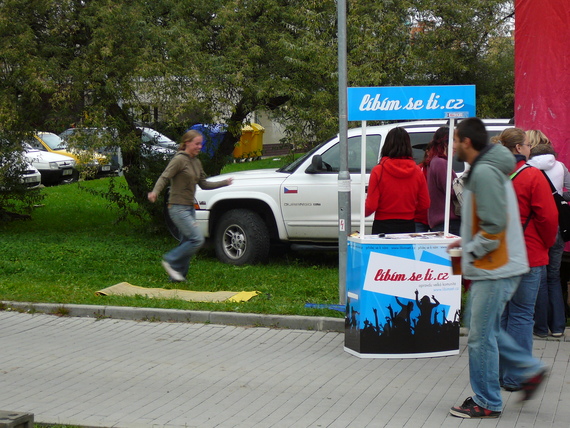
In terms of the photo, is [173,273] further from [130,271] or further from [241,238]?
[241,238]

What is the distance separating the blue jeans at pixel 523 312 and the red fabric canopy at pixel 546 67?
2657 millimetres

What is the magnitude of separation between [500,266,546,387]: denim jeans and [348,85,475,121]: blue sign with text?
1620mm

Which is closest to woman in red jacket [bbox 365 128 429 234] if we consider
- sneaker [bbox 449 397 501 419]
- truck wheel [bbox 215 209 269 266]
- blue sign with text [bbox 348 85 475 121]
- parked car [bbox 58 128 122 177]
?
blue sign with text [bbox 348 85 475 121]

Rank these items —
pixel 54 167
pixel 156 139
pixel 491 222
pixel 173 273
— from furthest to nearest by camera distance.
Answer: pixel 54 167
pixel 156 139
pixel 173 273
pixel 491 222

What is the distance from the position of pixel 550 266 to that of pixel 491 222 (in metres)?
2.67

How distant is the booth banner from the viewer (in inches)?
263

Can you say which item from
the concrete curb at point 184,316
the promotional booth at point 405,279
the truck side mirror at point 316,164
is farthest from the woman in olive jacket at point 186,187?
the promotional booth at point 405,279

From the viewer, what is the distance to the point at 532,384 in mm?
5176

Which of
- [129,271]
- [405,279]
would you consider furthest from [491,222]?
[129,271]

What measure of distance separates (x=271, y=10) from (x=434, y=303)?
782 cm

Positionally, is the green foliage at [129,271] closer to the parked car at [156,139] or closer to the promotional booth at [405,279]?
the promotional booth at [405,279]

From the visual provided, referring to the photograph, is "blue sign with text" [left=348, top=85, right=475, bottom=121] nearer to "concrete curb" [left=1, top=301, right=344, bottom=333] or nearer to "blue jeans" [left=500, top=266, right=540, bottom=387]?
"blue jeans" [left=500, top=266, right=540, bottom=387]

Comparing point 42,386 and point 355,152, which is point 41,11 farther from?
point 42,386

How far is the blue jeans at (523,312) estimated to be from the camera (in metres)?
5.79
